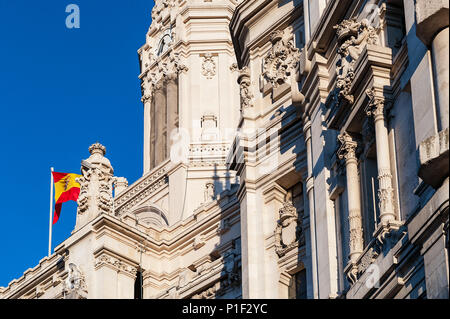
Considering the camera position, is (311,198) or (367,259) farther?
(311,198)

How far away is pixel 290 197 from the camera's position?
42.5m

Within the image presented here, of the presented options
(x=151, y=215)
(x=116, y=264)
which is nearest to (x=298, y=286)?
(x=116, y=264)

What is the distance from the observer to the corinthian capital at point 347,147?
35.7 m

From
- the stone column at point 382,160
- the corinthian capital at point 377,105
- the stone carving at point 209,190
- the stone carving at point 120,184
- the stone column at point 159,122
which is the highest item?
the stone column at point 159,122

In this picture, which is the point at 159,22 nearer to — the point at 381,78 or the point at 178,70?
the point at 178,70

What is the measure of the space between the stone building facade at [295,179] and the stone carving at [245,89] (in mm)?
49

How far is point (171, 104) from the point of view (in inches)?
2635

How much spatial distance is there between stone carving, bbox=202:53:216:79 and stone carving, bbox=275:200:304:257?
25065 mm

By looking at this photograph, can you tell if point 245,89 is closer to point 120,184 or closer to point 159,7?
point 120,184

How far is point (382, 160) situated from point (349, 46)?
510 centimetres

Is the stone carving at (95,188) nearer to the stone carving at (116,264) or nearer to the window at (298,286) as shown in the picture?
the stone carving at (116,264)

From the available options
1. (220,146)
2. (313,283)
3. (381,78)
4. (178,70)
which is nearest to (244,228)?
(313,283)

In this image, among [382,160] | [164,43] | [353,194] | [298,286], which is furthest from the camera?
[164,43]

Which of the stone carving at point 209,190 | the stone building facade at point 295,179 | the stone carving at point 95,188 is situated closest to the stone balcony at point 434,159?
the stone building facade at point 295,179
